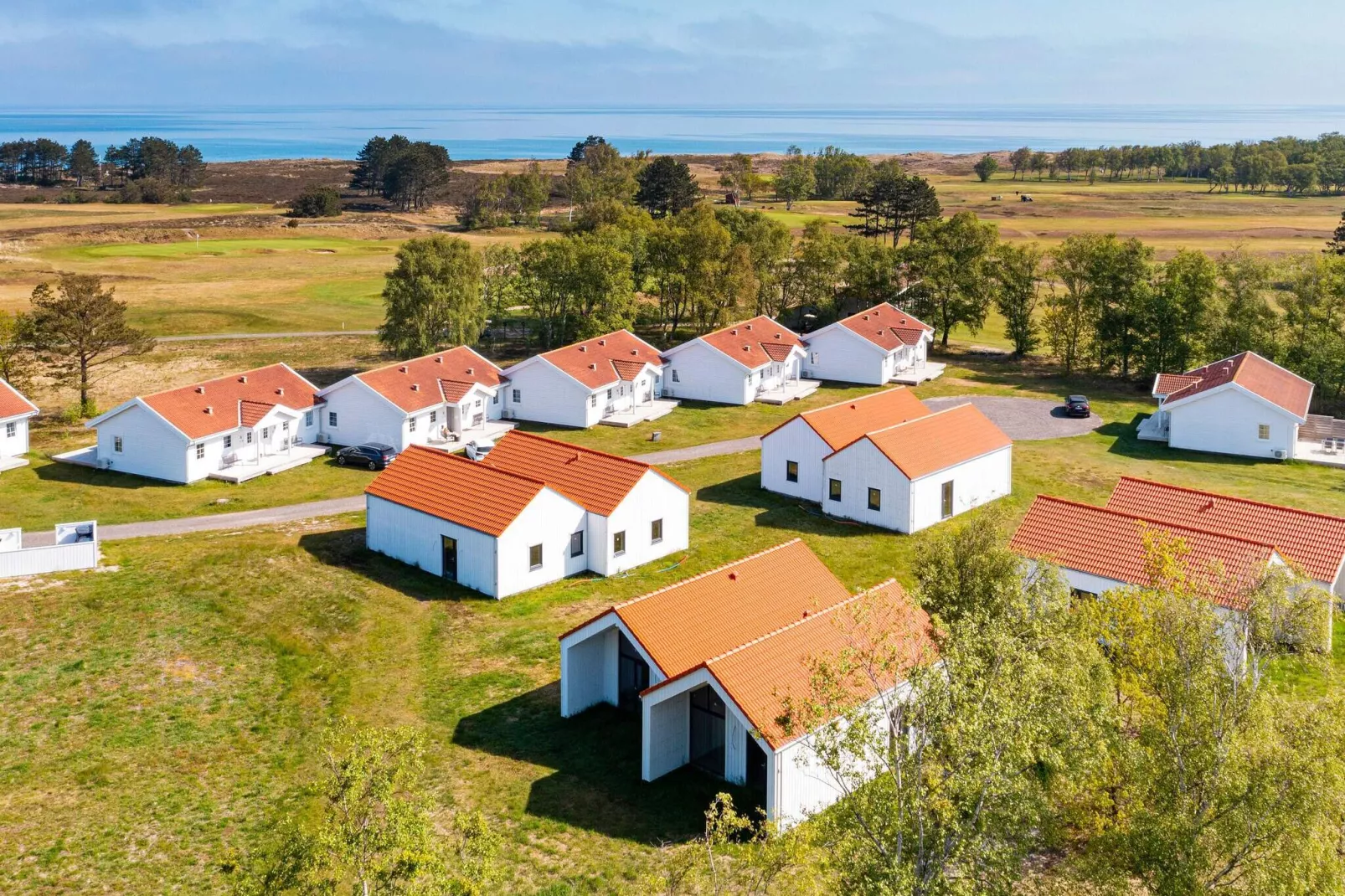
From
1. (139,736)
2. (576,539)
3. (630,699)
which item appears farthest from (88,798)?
(576,539)

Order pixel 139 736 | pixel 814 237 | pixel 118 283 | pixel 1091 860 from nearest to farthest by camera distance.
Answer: pixel 1091 860, pixel 139 736, pixel 814 237, pixel 118 283

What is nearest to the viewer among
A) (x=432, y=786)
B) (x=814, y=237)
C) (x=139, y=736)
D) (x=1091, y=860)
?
(x=1091, y=860)

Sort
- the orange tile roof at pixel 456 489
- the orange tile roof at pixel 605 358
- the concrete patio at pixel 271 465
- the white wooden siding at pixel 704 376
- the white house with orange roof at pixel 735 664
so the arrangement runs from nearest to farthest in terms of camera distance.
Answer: the white house with orange roof at pixel 735 664 → the orange tile roof at pixel 456 489 → the concrete patio at pixel 271 465 → the orange tile roof at pixel 605 358 → the white wooden siding at pixel 704 376

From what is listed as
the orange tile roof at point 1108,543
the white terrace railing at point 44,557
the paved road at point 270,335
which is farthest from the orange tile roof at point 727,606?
the paved road at point 270,335

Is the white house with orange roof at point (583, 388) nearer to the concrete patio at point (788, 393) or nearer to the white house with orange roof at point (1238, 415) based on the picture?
the concrete patio at point (788, 393)

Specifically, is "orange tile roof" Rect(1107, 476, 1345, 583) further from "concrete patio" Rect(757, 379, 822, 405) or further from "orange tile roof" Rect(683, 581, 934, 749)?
"concrete patio" Rect(757, 379, 822, 405)

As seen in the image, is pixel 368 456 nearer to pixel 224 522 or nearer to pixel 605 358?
pixel 224 522

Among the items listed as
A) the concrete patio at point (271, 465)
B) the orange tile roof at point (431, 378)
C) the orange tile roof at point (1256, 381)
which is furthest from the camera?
the orange tile roof at point (431, 378)

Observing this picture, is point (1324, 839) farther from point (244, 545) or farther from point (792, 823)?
point (244, 545)
